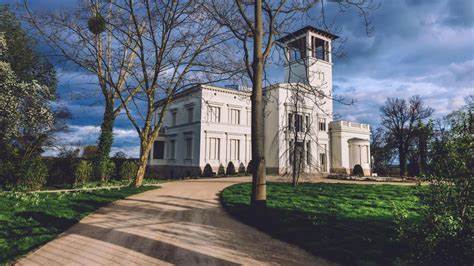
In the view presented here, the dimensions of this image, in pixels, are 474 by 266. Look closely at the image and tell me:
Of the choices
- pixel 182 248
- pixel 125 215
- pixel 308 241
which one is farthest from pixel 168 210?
pixel 308 241

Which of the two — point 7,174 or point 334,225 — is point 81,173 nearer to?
point 7,174

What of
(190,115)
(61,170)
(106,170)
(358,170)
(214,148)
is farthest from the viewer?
(190,115)

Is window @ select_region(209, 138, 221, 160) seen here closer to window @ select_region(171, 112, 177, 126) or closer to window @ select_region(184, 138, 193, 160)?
window @ select_region(184, 138, 193, 160)

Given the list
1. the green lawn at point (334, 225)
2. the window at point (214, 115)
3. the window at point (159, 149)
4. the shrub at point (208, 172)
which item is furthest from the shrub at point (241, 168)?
the green lawn at point (334, 225)

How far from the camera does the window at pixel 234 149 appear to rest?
32406 millimetres

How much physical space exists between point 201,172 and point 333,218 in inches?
897

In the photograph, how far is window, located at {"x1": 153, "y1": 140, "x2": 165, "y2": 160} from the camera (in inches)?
1427

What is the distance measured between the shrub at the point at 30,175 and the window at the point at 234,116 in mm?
20573

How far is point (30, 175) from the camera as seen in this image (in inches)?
588

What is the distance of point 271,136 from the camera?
110 feet

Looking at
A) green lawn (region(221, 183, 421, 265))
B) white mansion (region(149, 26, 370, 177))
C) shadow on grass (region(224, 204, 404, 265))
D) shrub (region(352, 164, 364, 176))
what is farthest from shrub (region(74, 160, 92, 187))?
shrub (region(352, 164, 364, 176))

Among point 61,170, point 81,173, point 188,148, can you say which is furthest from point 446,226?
point 188,148

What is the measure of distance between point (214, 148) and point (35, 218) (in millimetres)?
24085

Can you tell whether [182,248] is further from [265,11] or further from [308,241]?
[265,11]
